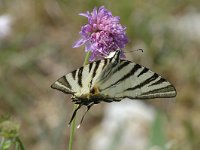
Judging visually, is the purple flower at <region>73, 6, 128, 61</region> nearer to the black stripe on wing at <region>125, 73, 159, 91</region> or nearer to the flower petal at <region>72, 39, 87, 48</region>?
the flower petal at <region>72, 39, 87, 48</region>

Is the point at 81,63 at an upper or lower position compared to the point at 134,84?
upper

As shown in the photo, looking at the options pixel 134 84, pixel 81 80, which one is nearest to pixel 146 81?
pixel 134 84

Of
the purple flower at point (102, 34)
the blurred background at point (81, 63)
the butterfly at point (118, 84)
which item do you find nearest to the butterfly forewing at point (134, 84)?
the butterfly at point (118, 84)

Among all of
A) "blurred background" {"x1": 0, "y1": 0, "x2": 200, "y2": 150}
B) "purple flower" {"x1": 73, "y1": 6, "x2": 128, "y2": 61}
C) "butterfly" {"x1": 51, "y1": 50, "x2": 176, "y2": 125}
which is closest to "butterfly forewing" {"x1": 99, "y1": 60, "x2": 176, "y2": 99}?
"butterfly" {"x1": 51, "y1": 50, "x2": 176, "y2": 125}

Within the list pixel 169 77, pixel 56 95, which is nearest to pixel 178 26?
pixel 169 77

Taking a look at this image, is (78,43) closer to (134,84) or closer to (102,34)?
(102,34)
